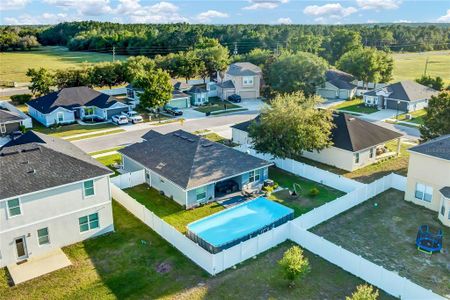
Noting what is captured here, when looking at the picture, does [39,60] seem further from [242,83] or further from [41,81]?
[242,83]

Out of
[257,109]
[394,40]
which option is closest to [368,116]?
[257,109]

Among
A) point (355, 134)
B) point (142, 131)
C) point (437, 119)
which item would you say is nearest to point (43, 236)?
point (142, 131)

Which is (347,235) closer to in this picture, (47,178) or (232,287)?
(232,287)

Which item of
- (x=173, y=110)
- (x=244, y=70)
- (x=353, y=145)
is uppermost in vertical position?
(x=244, y=70)

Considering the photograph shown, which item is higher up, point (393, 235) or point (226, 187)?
point (226, 187)

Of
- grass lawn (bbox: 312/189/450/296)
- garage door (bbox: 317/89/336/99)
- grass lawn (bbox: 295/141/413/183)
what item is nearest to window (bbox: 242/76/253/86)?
garage door (bbox: 317/89/336/99)

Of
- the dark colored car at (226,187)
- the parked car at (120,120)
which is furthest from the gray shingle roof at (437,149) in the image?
the parked car at (120,120)

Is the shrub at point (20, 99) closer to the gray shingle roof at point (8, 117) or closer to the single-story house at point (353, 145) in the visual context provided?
the gray shingle roof at point (8, 117)
